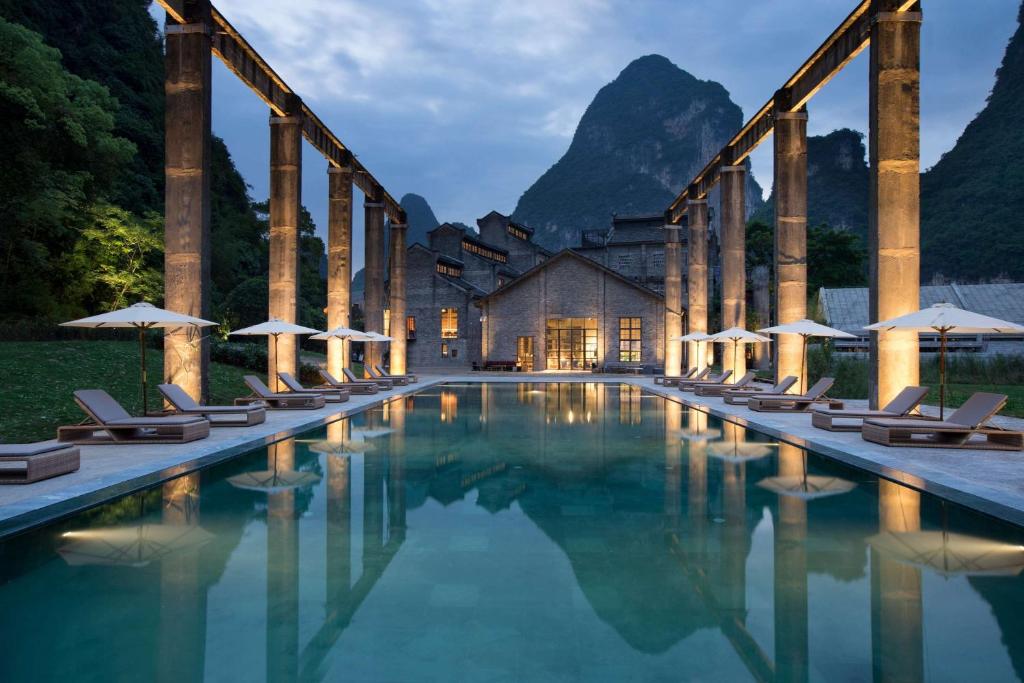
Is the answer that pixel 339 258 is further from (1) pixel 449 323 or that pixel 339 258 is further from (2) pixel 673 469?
(1) pixel 449 323

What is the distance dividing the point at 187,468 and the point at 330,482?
1.72 meters

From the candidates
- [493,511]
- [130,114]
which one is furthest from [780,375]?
[130,114]

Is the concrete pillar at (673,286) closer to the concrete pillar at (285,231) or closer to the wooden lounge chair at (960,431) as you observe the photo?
the concrete pillar at (285,231)

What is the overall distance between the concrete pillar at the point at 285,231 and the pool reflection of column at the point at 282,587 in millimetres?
11662

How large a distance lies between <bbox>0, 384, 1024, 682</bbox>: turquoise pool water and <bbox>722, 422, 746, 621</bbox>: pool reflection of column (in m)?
0.03

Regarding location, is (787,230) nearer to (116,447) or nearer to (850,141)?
(116,447)

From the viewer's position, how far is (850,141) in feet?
303

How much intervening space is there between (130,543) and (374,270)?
21655 mm

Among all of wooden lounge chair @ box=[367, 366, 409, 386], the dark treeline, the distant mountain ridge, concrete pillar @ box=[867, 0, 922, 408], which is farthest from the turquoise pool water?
the distant mountain ridge

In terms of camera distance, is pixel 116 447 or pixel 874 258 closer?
pixel 116 447

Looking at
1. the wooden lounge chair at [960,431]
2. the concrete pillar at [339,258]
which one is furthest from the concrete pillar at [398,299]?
the wooden lounge chair at [960,431]

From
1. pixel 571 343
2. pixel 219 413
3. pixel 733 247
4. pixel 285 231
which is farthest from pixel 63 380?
pixel 571 343

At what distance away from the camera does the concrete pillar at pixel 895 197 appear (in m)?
11.7

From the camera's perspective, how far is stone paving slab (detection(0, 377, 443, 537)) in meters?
5.03
